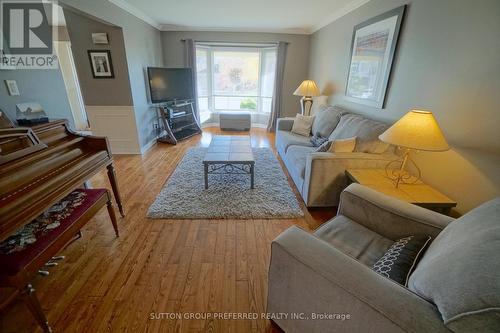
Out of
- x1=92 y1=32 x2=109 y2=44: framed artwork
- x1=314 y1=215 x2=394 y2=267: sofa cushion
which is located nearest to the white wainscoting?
x1=92 y1=32 x2=109 y2=44: framed artwork

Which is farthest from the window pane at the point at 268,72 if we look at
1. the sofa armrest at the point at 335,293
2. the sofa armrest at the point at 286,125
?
the sofa armrest at the point at 335,293

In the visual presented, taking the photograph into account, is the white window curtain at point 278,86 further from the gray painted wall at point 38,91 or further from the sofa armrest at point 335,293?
the sofa armrest at point 335,293

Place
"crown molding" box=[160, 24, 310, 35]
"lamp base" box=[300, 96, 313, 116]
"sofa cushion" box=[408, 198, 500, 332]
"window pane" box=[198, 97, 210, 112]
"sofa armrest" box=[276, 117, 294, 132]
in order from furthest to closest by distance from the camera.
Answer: "window pane" box=[198, 97, 210, 112] < "crown molding" box=[160, 24, 310, 35] < "lamp base" box=[300, 96, 313, 116] < "sofa armrest" box=[276, 117, 294, 132] < "sofa cushion" box=[408, 198, 500, 332]

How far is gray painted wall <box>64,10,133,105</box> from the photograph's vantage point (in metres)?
3.20

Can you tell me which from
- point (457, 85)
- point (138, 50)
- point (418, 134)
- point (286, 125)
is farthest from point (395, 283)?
point (138, 50)

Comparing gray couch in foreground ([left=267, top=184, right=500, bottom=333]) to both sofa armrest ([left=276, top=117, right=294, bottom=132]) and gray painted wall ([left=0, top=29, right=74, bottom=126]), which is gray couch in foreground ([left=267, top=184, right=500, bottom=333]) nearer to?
gray painted wall ([left=0, top=29, right=74, bottom=126])

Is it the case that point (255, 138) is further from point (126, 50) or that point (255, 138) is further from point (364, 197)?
point (364, 197)

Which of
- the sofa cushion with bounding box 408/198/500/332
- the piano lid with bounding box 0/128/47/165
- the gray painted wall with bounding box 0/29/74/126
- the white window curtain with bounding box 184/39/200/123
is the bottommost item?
the sofa cushion with bounding box 408/198/500/332

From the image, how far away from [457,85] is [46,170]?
2.85 m

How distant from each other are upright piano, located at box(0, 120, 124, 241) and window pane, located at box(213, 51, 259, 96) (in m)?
4.42

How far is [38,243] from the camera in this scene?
1.17m

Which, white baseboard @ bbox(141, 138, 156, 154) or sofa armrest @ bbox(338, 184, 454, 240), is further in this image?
white baseboard @ bbox(141, 138, 156, 154)

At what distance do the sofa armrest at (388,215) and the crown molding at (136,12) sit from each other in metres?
3.69

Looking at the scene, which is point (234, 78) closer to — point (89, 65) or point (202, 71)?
point (202, 71)
